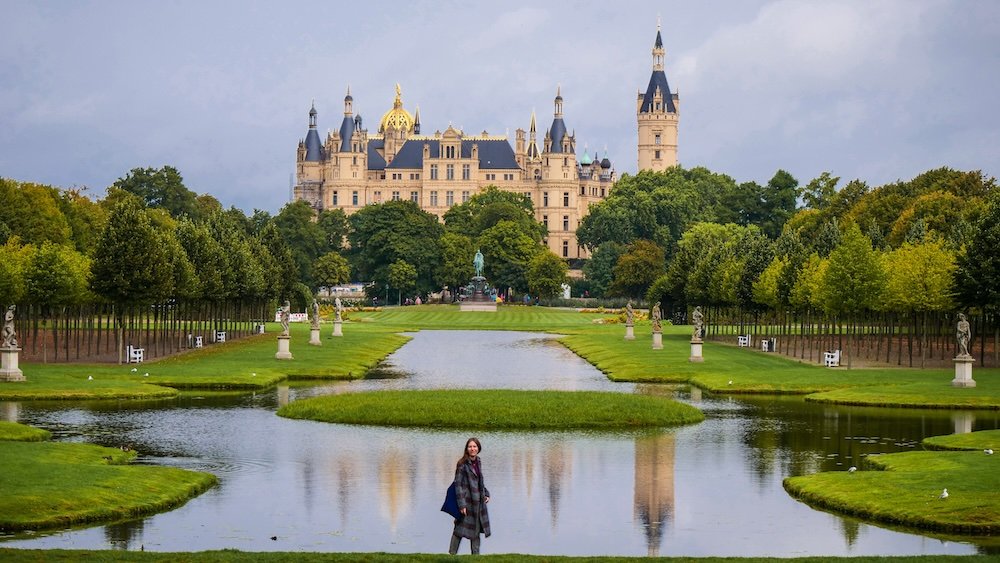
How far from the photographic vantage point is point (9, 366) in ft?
177

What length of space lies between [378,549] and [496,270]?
548 feet

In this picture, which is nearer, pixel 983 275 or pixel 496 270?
pixel 983 275

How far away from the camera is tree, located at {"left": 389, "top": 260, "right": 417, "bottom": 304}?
17912 centimetres

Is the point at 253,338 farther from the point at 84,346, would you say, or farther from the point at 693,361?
the point at 693,361

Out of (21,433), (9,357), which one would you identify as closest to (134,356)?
(9,357)

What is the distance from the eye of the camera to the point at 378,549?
25828 millimetres

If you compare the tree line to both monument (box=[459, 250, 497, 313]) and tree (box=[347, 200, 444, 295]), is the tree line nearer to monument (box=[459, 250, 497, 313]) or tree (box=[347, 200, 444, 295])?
monument (box=[459, 250, 497, 313])

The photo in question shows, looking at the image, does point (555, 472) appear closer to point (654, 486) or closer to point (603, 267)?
point (654, 486)

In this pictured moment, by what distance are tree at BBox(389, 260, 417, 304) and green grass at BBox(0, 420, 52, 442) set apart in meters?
139

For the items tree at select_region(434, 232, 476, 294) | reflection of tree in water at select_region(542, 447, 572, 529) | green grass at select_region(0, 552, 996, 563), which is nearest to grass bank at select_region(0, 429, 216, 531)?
green grass at select_region(0, 552, 996, 563)

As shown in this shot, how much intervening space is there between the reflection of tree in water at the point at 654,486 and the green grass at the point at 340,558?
1996mm

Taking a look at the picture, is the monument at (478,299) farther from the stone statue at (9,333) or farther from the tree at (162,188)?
the stone statue at (9,333)

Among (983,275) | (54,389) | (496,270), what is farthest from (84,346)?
(496,270)

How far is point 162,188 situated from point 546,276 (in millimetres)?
47434
